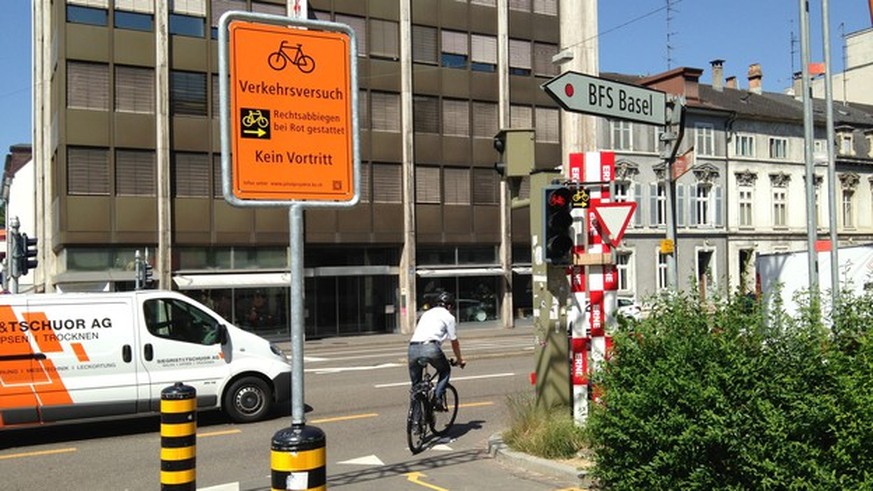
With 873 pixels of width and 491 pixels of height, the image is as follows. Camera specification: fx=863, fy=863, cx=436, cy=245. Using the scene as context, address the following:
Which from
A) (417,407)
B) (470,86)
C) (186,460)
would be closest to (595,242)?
(417,407)

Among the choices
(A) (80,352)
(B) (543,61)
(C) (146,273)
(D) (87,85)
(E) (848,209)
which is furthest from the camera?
(E) (848,209)

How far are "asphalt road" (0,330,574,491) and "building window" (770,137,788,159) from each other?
38.0 m

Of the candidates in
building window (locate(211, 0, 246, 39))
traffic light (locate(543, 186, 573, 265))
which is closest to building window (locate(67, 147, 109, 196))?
building window (locate(211, 0, 246, 39))

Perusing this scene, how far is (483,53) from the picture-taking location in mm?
37562

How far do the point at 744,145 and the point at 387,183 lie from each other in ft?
75.8

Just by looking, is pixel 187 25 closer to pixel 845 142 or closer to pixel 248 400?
pixel 248 400

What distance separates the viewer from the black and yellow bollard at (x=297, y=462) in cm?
422

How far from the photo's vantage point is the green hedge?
197 inches

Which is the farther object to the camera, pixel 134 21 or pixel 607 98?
pixel 134 21

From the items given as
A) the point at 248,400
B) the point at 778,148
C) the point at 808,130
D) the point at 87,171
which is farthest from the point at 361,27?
the point at 778,148

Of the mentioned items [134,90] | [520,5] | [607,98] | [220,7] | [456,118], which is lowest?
[607,98]

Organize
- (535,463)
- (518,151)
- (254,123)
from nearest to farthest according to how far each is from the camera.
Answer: (254,123) → (535,463) → (518,151)

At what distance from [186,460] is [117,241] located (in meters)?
25.7

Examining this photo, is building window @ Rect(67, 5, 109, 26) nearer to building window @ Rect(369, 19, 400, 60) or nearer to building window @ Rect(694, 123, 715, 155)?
building window @ Rect(369, 19, 400, 60)
